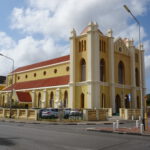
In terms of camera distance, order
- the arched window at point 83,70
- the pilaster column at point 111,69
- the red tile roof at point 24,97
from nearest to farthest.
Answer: the pilaster column at point 111,69, the arched window at point 83,70, the red tile roof at point 24,97

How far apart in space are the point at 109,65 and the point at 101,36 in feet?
19.6

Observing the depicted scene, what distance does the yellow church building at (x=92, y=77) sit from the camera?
153 feet

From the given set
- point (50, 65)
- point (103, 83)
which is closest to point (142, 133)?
point (103, 83)

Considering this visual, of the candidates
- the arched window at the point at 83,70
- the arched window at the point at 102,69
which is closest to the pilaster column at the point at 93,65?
the arched window at the point at 83,70

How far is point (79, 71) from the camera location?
49625mm

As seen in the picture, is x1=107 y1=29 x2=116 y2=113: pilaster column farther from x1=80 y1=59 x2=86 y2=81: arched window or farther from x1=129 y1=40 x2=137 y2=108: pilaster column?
x1=129 y1=40 x2=137 y2=108: pilaster column

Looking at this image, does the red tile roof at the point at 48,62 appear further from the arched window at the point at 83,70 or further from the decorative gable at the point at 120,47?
the decorative gable at the point at 120,47

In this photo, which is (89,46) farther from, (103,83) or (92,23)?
(103,83)

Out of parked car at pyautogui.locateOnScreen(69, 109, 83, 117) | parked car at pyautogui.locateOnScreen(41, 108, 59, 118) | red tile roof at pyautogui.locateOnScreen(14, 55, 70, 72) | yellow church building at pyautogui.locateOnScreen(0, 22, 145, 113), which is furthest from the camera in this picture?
red tile roof at pyautogui.locateOnScreen(14, 55, 70, 72)

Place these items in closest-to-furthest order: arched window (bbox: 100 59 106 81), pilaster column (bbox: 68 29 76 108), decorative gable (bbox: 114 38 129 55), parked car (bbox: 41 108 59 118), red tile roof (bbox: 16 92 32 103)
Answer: parked car (bbox: 41 108 59 118), pilaster column (bbox: 68 29 76 108), arched window (bbox: 100 59 106 81), decorative gable (bbox: 114 38 129 55), red tile roof (bbox: 16 92 32 103)

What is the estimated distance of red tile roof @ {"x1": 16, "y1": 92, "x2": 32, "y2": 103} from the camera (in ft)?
187

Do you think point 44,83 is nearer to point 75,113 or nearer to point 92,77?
point 92,77

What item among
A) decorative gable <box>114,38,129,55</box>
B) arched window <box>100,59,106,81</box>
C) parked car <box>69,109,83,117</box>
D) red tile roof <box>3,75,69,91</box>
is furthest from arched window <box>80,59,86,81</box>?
parked car <box>69,109,83,117</box>

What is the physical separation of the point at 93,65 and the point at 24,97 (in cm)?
2077
